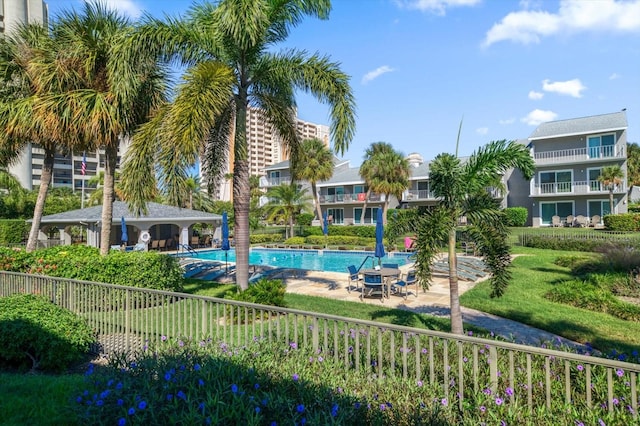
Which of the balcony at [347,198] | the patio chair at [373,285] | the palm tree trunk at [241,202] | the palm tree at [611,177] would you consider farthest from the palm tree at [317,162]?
the palm tree trunk at [241,202]

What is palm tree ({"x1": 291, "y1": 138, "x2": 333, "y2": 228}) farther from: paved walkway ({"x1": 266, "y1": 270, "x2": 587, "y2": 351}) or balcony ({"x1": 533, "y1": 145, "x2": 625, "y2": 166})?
balcony ({"x1": 533, "y1": 145, "x2": 625, "y2": 166})

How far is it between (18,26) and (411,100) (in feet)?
52.6

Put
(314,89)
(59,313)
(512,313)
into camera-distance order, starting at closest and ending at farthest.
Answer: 1. (59,313)
2. (512,313)
3. (314,89)

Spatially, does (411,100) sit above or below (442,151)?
above

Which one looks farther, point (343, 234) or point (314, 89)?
point (343, 234)

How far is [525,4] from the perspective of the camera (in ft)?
41.9

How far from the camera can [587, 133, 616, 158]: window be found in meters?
33.9

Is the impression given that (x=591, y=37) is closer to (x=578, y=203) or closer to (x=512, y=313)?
(x=512, y=313)

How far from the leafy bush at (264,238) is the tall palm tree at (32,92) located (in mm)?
21625

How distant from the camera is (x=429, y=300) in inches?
466

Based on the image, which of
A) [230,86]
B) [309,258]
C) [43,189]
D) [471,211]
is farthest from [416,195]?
[471,211]

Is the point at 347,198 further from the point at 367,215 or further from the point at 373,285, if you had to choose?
the point at 373,285

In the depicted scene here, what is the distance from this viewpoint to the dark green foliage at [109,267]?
998cm

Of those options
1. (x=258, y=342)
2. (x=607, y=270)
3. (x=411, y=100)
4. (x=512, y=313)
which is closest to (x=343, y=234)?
(x=411, y=100)
